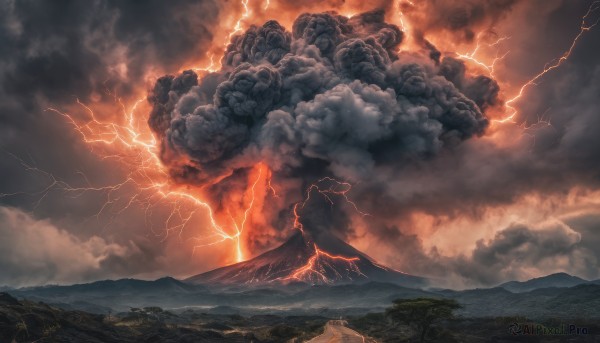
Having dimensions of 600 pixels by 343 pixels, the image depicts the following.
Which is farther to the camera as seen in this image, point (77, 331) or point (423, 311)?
point (423, 311)

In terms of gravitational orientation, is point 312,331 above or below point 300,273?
below

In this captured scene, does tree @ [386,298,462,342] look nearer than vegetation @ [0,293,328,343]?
No

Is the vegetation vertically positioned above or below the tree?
below

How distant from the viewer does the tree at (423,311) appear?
55.8 meters

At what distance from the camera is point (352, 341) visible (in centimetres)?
5953

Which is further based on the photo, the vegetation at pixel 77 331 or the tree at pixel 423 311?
the tree at pixel 423 311

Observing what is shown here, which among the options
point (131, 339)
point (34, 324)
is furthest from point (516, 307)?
point (34, 324)

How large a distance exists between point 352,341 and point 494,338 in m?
21.5

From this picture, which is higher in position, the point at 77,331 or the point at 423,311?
the point at 423,311

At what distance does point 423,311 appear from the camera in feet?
187

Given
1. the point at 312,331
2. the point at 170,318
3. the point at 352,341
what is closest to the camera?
the point at 352,341

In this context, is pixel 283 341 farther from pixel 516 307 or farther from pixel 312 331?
pixel 516 307

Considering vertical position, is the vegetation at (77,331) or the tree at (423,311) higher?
the tree at (423,311)

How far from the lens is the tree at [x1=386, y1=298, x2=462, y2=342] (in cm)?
5578
